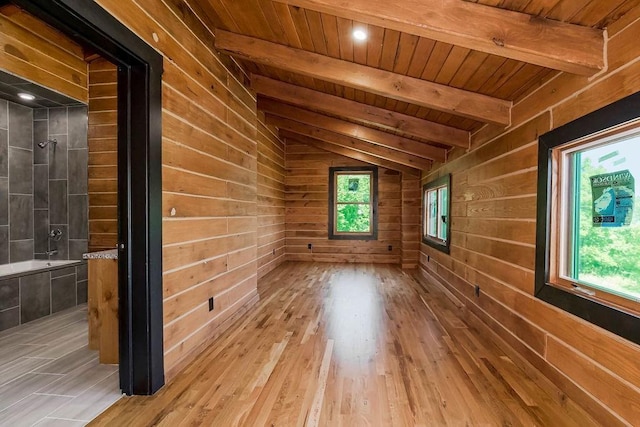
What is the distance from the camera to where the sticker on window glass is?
1.63 m

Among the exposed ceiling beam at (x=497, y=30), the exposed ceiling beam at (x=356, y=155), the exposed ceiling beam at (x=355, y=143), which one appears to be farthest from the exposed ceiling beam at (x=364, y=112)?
the exposed ceiling beam at (x=356, y=155)

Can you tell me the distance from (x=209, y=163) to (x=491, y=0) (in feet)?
7.32

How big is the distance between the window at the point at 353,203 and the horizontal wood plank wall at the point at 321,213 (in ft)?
0.37

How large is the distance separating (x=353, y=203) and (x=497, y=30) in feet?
18.9

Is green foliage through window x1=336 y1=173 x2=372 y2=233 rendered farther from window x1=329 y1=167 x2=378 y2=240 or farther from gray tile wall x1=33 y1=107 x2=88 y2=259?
gray tile wall x1=33 y1=107 x2=88 y2=259

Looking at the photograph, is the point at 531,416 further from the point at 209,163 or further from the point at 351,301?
the point at 209,163

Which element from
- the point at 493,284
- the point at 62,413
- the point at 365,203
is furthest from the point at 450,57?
the point at 365,203

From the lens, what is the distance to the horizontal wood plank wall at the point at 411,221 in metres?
6.74

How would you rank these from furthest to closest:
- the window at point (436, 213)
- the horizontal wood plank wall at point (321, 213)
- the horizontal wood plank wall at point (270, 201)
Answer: the horizontal wood plank wall at point (321, 213) → the horizontal wood plank wall at point (270, 201) → the window at point (436, 213)

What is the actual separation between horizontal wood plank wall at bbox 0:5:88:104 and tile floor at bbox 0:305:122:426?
2.59m

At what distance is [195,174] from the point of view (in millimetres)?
2545

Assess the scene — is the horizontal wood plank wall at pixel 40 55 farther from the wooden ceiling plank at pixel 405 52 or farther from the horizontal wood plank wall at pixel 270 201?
the wooden ceiling plank at pixel 405 52

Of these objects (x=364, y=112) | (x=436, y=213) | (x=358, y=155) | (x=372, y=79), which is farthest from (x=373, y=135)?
(x=372, y=79)

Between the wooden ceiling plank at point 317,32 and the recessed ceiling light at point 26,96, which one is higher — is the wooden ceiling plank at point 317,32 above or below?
above
